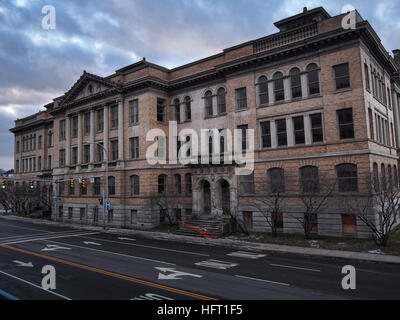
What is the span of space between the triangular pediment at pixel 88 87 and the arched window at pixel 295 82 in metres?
19.7

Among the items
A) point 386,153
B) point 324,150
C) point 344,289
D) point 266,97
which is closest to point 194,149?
point 266,97

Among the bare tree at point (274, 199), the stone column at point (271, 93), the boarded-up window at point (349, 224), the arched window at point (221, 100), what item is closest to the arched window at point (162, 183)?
the arched window at point (221, 100)

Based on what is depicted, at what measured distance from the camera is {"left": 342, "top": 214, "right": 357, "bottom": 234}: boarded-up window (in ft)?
73.9

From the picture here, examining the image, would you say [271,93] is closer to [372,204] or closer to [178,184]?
[372,204]

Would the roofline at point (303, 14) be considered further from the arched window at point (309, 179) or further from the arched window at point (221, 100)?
the arched window at point (309, 179)

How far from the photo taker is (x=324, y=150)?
24266mm

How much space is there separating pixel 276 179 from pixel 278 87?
8.14 meters

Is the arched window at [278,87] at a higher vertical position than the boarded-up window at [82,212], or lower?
higher

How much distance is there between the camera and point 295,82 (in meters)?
26.3

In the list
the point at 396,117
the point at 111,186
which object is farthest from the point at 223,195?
the point at 396,117

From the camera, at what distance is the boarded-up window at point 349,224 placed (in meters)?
22.5

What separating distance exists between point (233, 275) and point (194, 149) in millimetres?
20082

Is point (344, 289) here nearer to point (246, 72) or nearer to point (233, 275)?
point (233, 275)

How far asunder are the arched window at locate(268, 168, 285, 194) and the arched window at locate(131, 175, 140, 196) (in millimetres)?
15213
